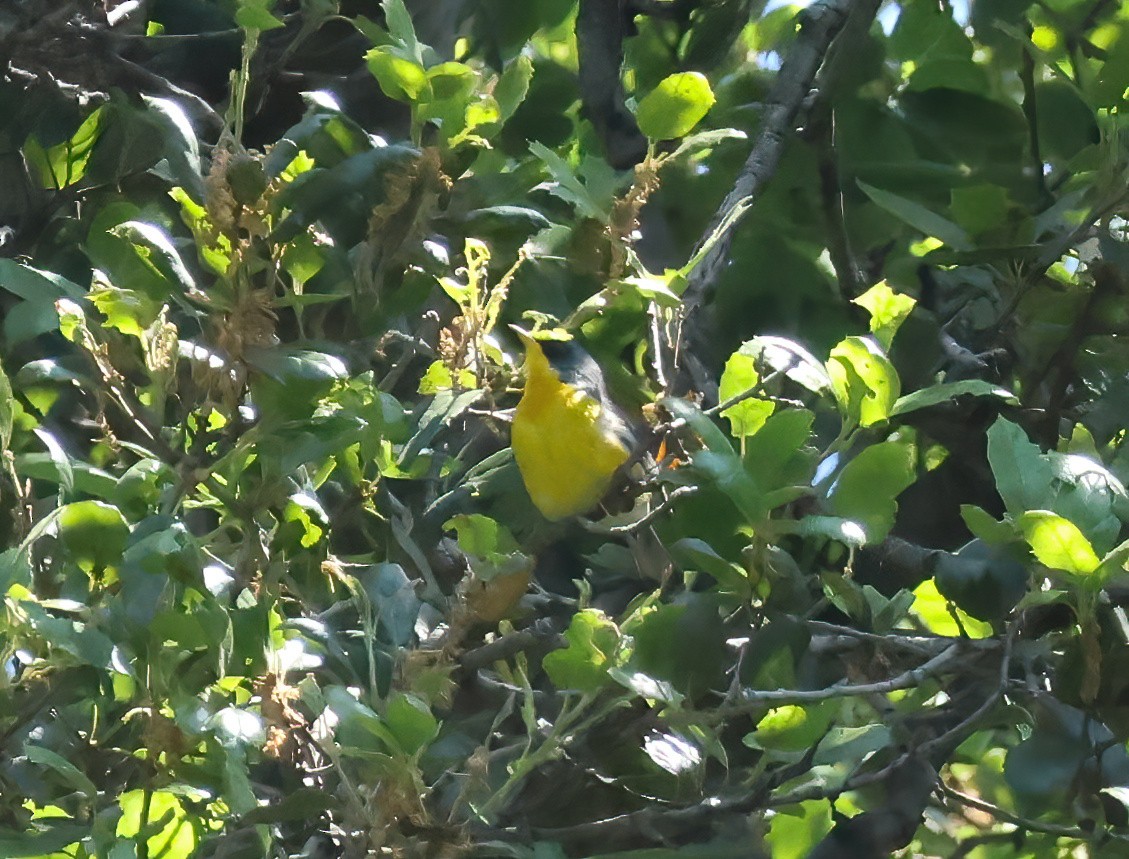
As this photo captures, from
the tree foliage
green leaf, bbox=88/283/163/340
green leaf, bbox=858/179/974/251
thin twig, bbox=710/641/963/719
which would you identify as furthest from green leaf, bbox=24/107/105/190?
thin twig, bbox=710/641/963/719

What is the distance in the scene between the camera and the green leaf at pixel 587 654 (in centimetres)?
66

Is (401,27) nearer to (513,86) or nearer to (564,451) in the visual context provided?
(513,86)

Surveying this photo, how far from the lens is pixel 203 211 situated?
0.72m

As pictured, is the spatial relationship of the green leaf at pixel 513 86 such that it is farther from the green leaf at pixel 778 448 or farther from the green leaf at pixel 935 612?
→ the green leaf at pixel 935 612

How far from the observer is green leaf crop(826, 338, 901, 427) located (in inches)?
27.0

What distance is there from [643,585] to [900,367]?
23 centimetres

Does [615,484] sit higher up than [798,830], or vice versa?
[615,484]

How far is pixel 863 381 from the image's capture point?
69cm

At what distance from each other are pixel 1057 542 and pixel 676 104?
305 millimetres

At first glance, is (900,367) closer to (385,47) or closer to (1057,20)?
(1057,20)

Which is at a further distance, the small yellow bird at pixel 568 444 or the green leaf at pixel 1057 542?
the small yellow bird at pixel 568 444

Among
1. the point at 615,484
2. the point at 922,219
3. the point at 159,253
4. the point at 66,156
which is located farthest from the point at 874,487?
the point at 66,156

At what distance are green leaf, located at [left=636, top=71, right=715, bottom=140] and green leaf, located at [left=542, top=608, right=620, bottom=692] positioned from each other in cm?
27

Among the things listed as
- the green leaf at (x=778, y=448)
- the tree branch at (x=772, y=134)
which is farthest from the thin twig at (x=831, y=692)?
the tree branch at (x=772, y=134)
